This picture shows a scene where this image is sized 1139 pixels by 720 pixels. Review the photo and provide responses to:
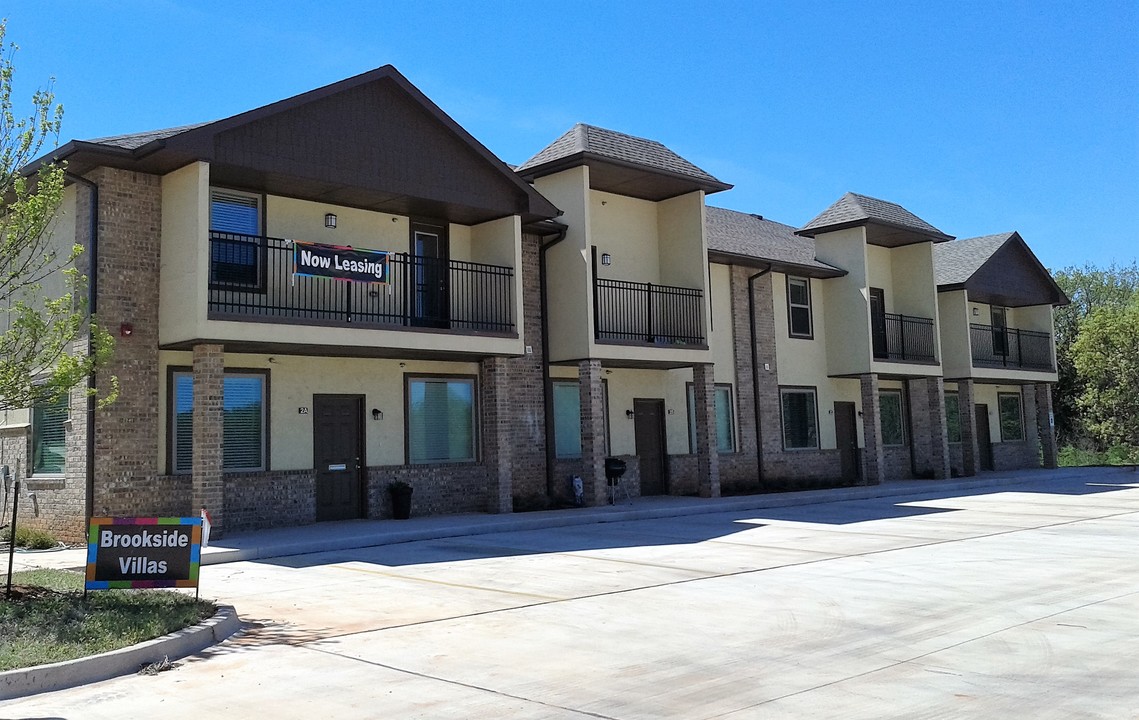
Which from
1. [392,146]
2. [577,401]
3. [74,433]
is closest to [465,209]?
[392,146]

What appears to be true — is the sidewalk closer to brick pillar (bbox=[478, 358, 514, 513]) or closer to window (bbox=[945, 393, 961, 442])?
brick pillar (bbox=[478, 358, 514, 513])

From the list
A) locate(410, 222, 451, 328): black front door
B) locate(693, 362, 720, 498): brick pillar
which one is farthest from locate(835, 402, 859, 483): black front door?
locate(410, 222, 451, 328): black front door

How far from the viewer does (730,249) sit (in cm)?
2425

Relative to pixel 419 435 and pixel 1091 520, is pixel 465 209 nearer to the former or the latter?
pixel 419 435

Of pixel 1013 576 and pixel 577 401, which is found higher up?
pixel 577 401

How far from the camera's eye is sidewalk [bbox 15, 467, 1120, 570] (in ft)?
44.1

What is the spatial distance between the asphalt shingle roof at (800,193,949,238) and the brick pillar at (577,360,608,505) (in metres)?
10.3

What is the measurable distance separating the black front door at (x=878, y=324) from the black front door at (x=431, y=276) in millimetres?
12917

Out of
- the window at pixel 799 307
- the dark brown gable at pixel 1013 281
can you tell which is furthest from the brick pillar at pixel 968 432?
the window at pixel 799 307

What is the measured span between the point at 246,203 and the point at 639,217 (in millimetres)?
9246

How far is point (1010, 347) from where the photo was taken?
3319 centimetres

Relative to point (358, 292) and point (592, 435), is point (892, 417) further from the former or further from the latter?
point (358, 292)

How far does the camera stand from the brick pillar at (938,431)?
27.8 metres

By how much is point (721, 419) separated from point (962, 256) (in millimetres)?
13045
